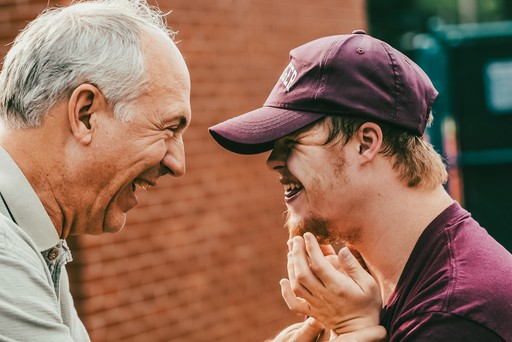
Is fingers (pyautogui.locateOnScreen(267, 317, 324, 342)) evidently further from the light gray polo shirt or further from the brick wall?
the brick wall

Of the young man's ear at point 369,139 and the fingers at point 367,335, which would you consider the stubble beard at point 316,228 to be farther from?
the fingers at point 367,335

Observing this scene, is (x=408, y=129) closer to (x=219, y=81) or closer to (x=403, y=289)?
(x=403, y=289)

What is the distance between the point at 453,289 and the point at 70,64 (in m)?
1.28


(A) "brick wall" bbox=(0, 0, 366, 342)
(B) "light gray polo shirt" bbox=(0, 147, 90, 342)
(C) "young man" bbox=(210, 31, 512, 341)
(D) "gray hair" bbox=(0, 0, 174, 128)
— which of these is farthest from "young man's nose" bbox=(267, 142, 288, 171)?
(A) "brick wall" bbox=(0, 0, 366, 342)

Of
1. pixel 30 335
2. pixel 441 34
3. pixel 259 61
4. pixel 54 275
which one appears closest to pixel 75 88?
pixel 54 275

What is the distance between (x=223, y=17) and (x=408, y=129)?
3.73 m

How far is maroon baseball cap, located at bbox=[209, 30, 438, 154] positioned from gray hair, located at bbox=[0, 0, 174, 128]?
1.48 feet

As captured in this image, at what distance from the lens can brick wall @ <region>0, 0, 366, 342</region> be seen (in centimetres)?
509

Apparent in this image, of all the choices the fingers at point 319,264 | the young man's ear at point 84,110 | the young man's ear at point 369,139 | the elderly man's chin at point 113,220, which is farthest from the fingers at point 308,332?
the young man's ear at point 84,110

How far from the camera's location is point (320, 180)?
2.71 meters

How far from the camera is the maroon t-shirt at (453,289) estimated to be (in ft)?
7.34

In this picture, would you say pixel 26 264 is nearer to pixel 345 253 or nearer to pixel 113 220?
pixel 113 220

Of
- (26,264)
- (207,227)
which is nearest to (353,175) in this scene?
(26,264)

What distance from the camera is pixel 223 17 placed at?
621 cm
